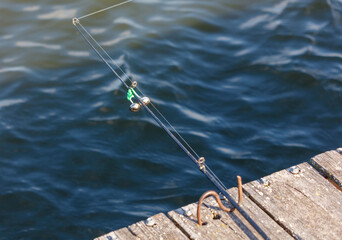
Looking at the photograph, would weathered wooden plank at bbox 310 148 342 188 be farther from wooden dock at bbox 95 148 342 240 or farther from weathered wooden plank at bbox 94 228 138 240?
weathered wooden plank at bbox 94 228 138 240

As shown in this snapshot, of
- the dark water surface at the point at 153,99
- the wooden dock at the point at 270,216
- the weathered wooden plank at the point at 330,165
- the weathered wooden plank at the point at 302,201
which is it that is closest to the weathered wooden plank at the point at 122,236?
the wooden dock at the point at 270,216

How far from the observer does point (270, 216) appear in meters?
4.38

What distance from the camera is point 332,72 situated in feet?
28.3

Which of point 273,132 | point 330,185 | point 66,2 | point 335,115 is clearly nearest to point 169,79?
point 273,132

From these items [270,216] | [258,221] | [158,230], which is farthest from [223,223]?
[158,230]

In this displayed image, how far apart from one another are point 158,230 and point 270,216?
0.94 meters

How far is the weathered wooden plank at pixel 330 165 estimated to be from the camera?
4.82m

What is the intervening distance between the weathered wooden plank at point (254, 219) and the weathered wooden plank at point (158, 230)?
0.38m

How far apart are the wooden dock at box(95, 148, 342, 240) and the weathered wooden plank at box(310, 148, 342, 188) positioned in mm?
28

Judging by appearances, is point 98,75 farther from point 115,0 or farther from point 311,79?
point 311,79

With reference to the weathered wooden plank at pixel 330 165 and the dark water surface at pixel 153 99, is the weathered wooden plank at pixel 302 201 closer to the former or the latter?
the weathered wooden plank at pixel 330 165

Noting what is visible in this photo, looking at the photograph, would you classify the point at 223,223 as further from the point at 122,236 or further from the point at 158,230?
the point at 122,236

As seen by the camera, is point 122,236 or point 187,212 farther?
point 187,212

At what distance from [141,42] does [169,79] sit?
1301 mm
